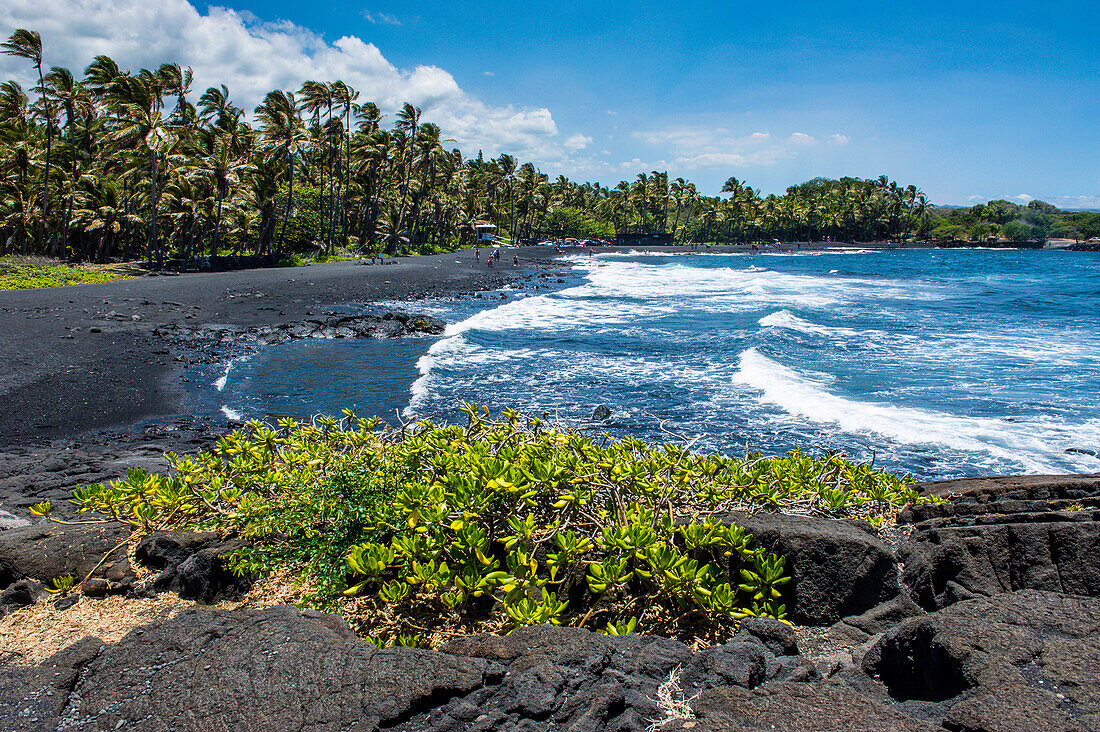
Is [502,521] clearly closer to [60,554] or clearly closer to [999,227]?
[60,554]

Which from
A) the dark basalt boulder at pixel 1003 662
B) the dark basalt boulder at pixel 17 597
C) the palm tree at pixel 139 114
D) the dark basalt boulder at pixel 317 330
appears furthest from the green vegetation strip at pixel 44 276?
the dark basalt boulder at pixel 1003 662

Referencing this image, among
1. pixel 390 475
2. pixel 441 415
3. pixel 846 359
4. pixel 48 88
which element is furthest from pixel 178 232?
pixel 390 475

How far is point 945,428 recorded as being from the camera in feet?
32.9

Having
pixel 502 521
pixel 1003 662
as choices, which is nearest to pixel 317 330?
pixel 502 521

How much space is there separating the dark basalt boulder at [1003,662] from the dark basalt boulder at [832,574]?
0.60 m

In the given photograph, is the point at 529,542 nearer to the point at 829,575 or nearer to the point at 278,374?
the point at 829,575

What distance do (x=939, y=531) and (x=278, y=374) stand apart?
14.1 metres

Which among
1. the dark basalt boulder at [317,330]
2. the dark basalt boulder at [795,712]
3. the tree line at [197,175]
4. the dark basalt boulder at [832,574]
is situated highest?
the tree line at [197,175]

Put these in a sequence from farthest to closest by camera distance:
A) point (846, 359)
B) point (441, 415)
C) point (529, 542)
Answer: point (846, 359) < point (441, 415) < point (529, 542)

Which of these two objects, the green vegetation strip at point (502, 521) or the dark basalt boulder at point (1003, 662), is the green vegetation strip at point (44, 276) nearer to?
the green vegetation strip at point (502, 521)

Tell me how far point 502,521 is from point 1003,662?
7.30 feet

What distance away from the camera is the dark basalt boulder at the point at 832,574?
3.00m

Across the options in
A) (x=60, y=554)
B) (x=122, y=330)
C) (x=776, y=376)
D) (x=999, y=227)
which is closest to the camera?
(x=60, y=554)

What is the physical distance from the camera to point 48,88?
31094 millimetres
